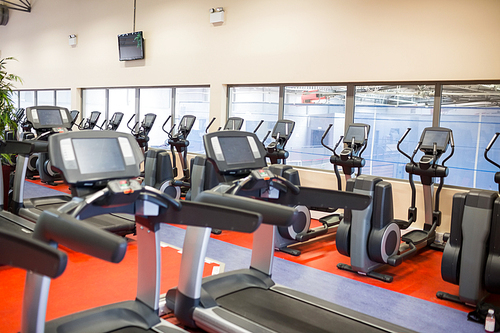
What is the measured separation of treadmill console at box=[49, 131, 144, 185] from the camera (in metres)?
2.26

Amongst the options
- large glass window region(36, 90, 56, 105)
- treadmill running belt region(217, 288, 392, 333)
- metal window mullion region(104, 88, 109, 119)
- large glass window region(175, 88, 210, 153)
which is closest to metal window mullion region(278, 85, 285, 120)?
large glass window region(175, 88, 210, 153)

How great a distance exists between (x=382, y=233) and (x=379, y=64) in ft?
9.16

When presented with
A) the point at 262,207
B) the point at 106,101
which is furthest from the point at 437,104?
the point at 106,101

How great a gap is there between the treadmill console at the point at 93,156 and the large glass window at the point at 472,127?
4.48 metres

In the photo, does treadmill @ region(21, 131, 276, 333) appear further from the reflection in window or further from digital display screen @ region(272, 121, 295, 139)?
the reflection in window

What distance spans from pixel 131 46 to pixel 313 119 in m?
4.69

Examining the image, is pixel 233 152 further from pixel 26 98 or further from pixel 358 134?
pixel 26 98

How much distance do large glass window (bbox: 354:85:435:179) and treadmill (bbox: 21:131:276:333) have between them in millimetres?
4217

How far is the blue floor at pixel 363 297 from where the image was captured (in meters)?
3.21

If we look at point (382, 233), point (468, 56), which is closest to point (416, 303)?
point (382, 233)

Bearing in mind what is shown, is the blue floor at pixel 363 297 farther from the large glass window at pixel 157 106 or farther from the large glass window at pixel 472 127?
the large glass window at pixel 157 106

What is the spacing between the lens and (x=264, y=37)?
7242 mm

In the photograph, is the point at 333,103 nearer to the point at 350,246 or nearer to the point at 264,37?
the point at 264,37

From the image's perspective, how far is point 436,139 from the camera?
494 cm
